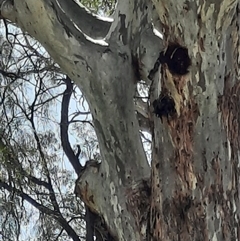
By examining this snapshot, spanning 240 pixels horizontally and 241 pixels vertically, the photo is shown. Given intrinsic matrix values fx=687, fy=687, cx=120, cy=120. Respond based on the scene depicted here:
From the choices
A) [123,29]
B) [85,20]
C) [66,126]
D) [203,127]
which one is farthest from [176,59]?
[66,126]

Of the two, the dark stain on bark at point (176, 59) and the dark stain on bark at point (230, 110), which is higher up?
the dark stain on bark at point (176, 59)

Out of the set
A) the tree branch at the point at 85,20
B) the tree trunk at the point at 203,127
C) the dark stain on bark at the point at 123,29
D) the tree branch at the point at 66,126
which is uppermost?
the tree branch at the point at 66,126

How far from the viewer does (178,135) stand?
2824 mm

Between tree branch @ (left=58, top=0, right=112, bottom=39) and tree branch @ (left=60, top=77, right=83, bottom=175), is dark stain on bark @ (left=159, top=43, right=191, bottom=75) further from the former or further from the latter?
tree branch @ (left=60, top=77, right=83, bottom=175)

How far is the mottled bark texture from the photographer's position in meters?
2.71

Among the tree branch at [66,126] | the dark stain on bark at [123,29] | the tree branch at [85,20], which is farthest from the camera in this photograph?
the tree branch at [66,126]

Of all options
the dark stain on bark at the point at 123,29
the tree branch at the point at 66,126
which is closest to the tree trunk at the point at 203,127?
the dark stain on bark at the point at 123,29

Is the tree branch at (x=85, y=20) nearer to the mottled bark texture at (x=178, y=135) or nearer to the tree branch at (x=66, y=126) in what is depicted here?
the mottled bark texture at (x=178, y=135)

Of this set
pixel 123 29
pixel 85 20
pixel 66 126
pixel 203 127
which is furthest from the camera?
pixel 66 126

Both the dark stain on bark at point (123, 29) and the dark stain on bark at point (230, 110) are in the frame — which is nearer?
the dark stain on bark at point (230, 110)

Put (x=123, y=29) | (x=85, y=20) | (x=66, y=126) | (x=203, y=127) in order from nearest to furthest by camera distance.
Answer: (x=203, y=127), (x=123, y=29), (x=85, y=20), (x=66, y=126)

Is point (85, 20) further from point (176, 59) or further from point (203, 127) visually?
point (203, 127)

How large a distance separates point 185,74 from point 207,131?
0.24m

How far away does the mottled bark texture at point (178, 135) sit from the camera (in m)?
2.71
